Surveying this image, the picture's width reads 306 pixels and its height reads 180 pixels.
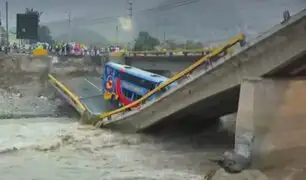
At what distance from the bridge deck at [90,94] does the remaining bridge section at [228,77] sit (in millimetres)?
5401

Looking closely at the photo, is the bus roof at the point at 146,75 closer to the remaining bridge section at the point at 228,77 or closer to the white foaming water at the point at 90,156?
the remaining bridge section at the point at 228,77

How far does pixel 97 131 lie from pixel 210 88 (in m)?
6.94

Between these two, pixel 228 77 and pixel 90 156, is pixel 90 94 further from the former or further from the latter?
pixel 228 77

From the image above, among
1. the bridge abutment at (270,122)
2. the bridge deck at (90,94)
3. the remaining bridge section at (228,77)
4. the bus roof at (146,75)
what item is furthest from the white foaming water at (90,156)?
the bridge deck at (90,94)

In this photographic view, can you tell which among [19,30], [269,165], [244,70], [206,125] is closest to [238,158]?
[269,165]

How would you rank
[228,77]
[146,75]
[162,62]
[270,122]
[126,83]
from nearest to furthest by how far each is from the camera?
[270,122] → [228,77] → [146,75] → [126,83] → [162,62]

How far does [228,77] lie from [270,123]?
243cm

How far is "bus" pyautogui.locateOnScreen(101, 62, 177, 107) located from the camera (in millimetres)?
24719

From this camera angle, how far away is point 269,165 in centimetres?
1565

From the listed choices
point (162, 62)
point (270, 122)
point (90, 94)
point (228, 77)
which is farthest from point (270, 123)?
point (162, 62)

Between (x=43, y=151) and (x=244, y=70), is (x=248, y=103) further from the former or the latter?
(x=43, y=151)

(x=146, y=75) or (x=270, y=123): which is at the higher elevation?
(x=146, y=75)

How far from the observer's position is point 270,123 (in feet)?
51.4

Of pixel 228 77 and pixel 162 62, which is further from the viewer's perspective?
pixel 162 62
